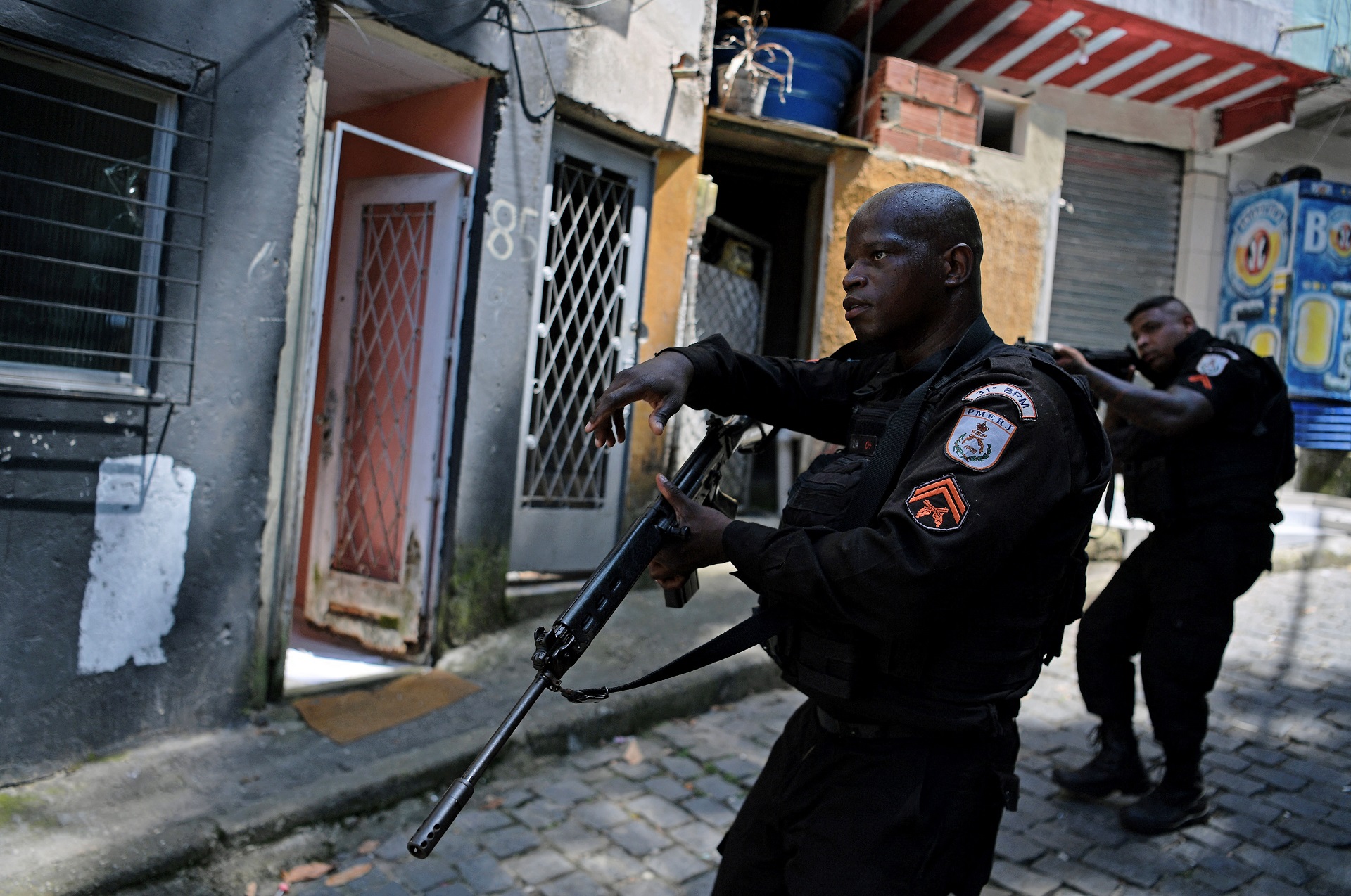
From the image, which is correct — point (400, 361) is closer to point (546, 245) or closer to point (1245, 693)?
point (546, 245)

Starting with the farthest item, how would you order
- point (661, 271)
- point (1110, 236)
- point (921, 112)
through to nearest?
point (1110, 236) < point (921, 112) < point (661, 271)

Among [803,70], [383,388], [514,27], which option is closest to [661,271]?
[514,27]

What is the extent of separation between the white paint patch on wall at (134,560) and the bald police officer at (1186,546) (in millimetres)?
3367

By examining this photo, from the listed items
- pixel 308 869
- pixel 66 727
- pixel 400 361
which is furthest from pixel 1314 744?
pixel 66 727

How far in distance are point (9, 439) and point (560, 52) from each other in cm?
317

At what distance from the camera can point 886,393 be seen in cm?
200

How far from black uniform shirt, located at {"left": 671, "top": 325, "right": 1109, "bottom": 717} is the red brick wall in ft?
19.4

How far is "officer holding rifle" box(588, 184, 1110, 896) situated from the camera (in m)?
1.60

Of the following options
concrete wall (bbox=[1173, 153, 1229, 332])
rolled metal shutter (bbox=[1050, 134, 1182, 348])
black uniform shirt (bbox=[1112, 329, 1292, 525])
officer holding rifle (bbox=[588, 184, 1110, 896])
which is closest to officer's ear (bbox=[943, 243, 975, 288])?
officer holding rifle (bbox=[588, 184, 1110, 896])

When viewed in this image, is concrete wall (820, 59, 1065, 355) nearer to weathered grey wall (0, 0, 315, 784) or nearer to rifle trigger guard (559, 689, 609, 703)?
weathered grey wall (0, 0, 315, 784)

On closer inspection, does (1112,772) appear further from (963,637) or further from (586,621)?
(586,621)

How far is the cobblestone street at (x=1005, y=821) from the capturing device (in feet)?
10.1

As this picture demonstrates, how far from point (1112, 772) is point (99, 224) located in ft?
14.5

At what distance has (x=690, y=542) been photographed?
5.94 feet
